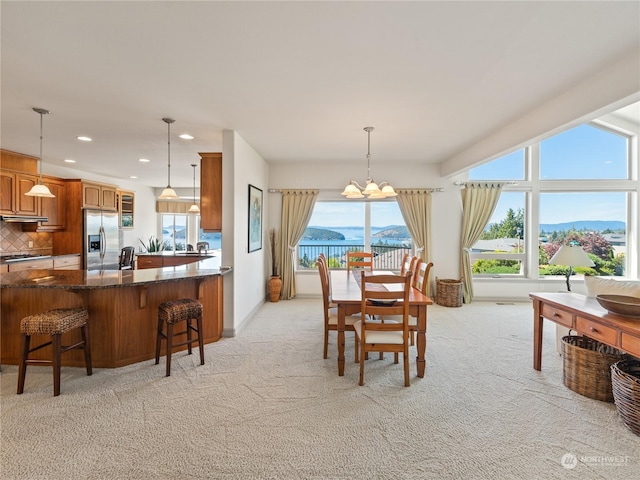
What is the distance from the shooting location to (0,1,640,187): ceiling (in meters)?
1.74

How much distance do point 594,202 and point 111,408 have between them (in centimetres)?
780

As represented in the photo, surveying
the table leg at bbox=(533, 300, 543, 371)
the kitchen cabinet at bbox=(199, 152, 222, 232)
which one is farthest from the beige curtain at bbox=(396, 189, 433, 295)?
the kitchen cabinet at bbox=(199, 152, 222, 232)

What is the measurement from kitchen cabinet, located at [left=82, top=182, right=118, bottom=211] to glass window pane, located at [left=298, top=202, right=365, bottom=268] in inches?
169

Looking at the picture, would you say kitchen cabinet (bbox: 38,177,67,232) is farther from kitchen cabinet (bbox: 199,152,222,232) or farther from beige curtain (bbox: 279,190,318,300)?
beige curtain (bbox: 279,190,318,300)

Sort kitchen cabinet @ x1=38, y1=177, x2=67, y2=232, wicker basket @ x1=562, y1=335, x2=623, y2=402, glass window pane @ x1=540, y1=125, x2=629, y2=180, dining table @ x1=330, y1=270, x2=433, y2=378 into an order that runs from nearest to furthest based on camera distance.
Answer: wicker basket @ x1=562, y1=335, x2=623, y2=402, dining table @ x1=330, y1=270, x2=433, y2=378, kitchen cabinet @ x1=38, y1=177, x2=67, y2=232, glass window pane @ x1=540, y1=125, x2=629, y2=180

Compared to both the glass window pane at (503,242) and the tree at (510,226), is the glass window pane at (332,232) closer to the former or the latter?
the glass window pane at (503,242)

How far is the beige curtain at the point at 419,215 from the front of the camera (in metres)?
5.73

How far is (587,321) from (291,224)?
177 inches

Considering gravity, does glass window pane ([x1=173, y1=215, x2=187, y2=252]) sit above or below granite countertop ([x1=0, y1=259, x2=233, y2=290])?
above

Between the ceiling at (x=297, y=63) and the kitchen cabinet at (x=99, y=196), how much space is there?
2147 mm

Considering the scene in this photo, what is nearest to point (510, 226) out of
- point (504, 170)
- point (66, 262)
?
point (504, 170)

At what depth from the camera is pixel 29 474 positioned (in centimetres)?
164

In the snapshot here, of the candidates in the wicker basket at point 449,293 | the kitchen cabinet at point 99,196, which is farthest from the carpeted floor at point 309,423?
the kitchen cabinet at point 99,196

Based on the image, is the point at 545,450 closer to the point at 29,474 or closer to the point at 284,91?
the point at 29,474
